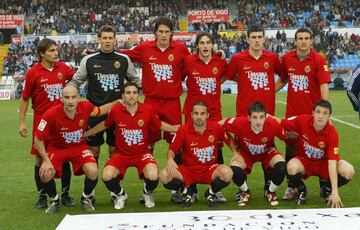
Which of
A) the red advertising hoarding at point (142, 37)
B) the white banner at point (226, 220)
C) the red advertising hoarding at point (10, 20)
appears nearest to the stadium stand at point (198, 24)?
the red advertising hoarding at point (142, 37)

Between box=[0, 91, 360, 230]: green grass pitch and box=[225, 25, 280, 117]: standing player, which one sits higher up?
box=[225, 25, 280, 117]: standing player

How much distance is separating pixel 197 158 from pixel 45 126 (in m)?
1.58

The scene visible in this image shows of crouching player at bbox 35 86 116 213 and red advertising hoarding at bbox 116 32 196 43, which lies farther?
red advertising hoarding at bbox 116 32 196 43

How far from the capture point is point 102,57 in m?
6.29

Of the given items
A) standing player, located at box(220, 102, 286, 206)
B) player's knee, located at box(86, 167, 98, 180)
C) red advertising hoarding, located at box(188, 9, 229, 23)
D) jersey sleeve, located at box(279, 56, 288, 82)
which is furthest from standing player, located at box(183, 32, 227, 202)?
red advertising hoarding, located at box(188, 9, 229, 23)

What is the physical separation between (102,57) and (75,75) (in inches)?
14.1

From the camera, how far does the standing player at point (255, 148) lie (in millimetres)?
5781

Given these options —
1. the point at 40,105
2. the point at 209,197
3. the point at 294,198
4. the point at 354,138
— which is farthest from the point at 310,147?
the point at 354,138

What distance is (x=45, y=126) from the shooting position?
5.67 m

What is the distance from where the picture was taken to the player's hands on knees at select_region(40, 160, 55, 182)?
5.58m

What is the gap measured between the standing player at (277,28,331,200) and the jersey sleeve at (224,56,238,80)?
555 mm

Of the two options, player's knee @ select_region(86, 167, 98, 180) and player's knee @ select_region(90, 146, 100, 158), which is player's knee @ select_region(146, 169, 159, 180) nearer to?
player's knee @ select_region(86, 167, 98, 180)

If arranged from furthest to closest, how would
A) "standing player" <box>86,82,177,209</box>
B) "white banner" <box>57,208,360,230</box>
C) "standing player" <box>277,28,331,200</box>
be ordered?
"standing player" <box>277,28,331,200</box>
"standing player" <box>86,82,177,209</box>
"white banner" <box>57,208,360,230</box>

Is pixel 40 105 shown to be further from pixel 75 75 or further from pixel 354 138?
pixel 354 138
